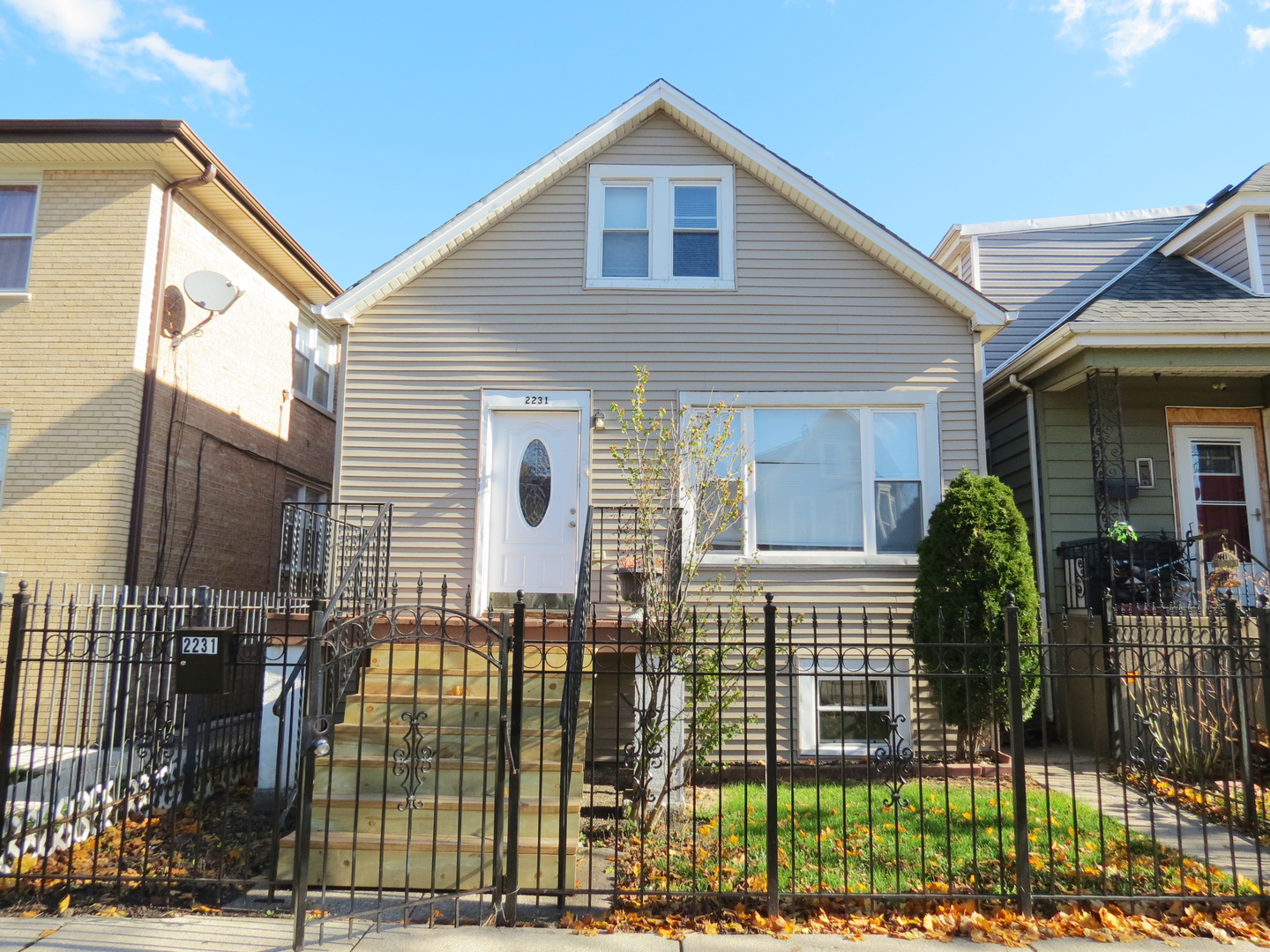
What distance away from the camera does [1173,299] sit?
9.85 metres

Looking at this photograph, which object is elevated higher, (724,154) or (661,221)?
(724,154)

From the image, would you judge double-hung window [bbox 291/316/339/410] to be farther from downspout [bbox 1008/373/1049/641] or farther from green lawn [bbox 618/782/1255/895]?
downspout [bbox 1008/373/1049/641]

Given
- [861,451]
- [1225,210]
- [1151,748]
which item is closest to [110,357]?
[861,451]

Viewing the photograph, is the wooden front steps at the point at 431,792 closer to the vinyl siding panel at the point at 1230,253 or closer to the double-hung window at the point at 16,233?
the double-hung window at the point at 16,233

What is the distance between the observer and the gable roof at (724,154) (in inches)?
356

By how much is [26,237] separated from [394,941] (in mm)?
9178

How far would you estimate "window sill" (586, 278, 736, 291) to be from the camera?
9281 mm

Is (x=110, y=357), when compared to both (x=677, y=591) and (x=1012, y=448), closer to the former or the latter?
(x=677, y=591)

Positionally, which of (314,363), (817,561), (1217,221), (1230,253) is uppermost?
(1217,221)

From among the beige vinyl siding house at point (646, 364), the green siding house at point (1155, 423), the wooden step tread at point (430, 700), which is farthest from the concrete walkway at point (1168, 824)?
the wooden step tread at point (430, 700)

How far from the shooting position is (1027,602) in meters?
7.55

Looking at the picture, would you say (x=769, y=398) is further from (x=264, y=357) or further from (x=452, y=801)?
(x=264, y=357)

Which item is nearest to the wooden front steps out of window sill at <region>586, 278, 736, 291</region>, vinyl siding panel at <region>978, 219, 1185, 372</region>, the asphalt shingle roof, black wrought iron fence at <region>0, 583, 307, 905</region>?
black wrought iron fence at <region>0, 583, 307, 905</region>

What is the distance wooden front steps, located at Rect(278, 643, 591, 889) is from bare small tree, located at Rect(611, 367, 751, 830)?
66 cm
